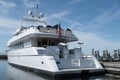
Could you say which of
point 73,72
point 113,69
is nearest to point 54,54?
point 73,72

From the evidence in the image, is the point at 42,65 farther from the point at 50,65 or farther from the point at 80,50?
the point at 80,50

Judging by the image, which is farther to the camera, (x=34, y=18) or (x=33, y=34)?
(x=34, y=18)

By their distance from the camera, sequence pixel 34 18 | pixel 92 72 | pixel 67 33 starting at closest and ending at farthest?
pixel 92 72, pixel 67 33, pixel 34 18

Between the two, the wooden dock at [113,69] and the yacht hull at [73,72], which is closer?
the yacht hull at [73,72]

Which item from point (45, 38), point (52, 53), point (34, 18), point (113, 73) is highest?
point (34, 18)

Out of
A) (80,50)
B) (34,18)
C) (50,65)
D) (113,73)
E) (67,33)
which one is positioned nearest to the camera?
(50,65)

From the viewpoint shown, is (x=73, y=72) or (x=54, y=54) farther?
(x=54, y=54)

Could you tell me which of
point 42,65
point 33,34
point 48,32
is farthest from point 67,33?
point 42,65

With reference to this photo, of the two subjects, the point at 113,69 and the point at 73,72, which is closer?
the point at 73,72

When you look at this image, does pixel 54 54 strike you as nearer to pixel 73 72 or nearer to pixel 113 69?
pixel 73 72

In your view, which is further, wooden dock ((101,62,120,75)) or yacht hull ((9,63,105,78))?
wooden dock ((101,62,120,75))

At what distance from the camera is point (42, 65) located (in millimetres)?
17500

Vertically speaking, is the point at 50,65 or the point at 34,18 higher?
the point at 34,18

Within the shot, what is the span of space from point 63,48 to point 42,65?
9.69 feet
